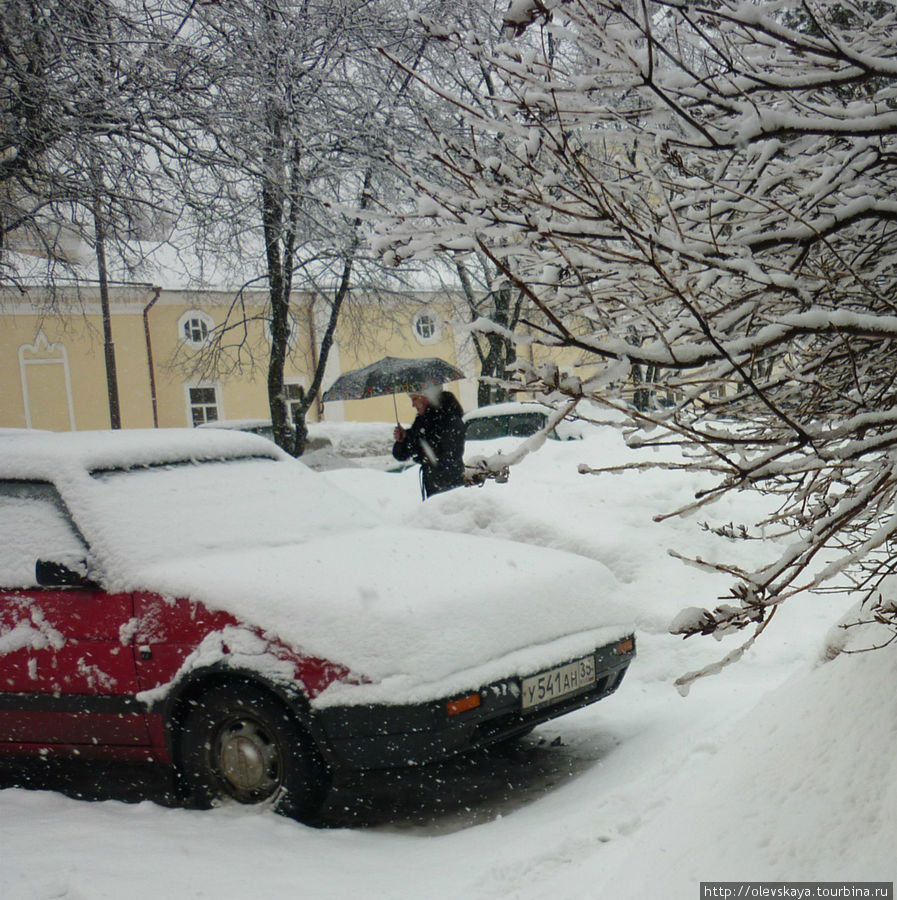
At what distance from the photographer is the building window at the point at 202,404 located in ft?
96.3

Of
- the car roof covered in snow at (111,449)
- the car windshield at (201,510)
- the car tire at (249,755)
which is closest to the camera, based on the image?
the car tire at (249,755)

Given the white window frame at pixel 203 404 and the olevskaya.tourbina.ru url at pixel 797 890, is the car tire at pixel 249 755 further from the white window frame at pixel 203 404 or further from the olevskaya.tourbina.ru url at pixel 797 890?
the white window frame at pixel 203 404

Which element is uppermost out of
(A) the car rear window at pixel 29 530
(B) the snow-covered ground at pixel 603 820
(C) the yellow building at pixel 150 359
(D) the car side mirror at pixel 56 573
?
(C) the yellow building at pixel 150 359

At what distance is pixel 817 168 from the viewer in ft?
8.55

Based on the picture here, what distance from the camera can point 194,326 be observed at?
29.0m

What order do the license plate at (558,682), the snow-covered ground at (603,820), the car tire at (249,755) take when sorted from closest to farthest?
the snow-covered ground at (603,820)
the car tire at (249,755)
the license plate at (558,682)

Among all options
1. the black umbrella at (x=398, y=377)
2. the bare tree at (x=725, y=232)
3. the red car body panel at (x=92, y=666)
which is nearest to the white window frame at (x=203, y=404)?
the black umbrella at (x=398, y=377)

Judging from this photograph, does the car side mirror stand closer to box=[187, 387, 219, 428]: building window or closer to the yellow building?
the yellow building

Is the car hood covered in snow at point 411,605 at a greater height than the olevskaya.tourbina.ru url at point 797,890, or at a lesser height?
greater

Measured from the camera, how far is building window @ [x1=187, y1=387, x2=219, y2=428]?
96.3 feet

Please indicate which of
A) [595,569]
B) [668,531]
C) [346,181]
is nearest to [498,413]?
[346,181]

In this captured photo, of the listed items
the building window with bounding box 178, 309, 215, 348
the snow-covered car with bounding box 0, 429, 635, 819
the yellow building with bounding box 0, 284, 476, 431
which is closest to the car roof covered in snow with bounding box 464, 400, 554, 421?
the yellow building with bounding box 0, 284, 476, 431

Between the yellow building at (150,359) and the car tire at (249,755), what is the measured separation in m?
21.6

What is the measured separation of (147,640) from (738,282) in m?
2.53
